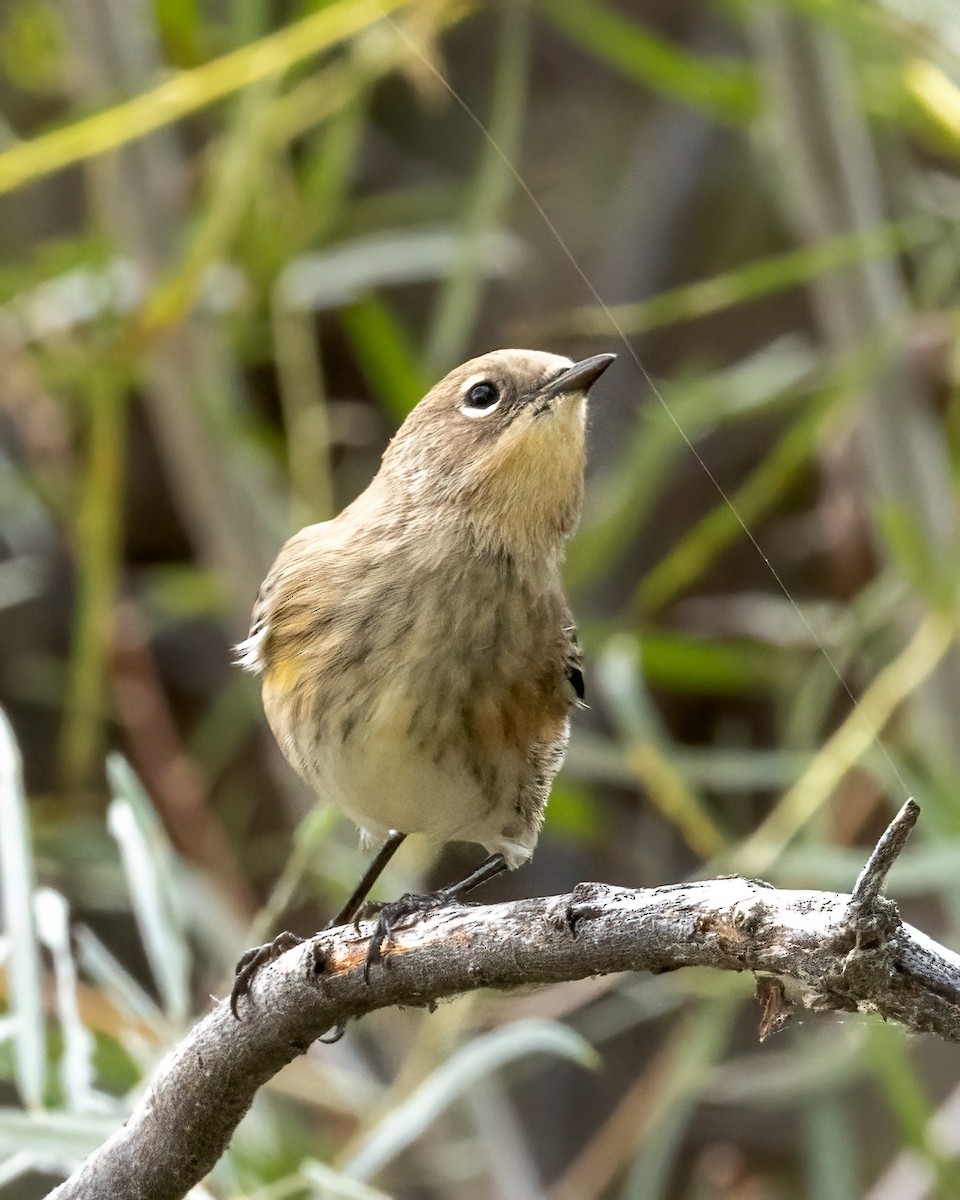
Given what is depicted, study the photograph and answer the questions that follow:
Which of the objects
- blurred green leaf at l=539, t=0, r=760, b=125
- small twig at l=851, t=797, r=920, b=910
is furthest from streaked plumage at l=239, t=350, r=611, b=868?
blurred green leaf at l=539, t=0, r=760, b=125

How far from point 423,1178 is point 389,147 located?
188 cm

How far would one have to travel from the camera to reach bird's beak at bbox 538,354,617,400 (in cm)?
68

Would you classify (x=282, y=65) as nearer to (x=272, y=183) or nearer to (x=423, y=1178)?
(x=272, y=183)

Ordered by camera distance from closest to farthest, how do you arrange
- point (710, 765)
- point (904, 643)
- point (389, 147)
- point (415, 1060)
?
point (415, 1060) < point (904, 643) < point (710, 765) < point (389, 147)

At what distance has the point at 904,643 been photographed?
163cm

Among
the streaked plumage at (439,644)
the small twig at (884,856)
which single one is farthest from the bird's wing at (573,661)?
the small twig at (884,856)

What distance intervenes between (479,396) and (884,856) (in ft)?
1.46

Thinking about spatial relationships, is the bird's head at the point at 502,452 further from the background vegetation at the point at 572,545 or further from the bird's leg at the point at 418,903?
the bird's leg at the point at 418,903

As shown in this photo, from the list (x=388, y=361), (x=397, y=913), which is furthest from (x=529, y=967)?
(x=388, y=361)

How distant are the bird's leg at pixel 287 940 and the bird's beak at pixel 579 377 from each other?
41 cm

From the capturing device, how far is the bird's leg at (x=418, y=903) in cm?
83

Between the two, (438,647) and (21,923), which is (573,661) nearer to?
(438,647)

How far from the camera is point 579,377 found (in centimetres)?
72

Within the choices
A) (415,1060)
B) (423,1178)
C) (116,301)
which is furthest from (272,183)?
(423,1178)
